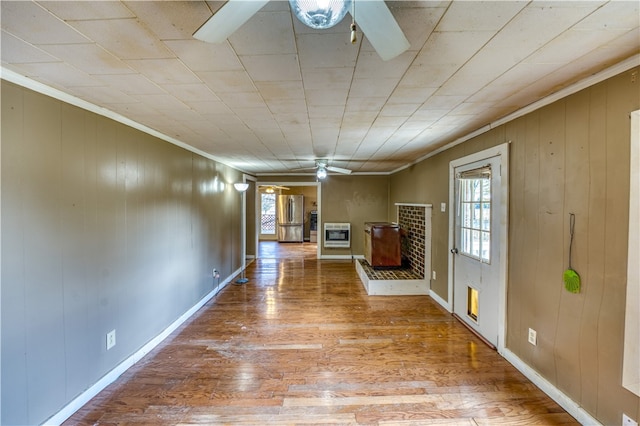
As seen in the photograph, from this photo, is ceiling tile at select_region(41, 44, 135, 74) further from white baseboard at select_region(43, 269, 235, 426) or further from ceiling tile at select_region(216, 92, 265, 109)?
white baseboard at select_region(43, 269, 235, 426)

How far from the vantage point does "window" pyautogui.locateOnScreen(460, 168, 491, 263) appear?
→ 2.81 meters

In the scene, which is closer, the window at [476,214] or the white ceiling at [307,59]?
the white ceiling at [307,59]

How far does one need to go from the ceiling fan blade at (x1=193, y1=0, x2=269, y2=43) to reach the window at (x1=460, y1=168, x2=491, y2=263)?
2677 millimetres

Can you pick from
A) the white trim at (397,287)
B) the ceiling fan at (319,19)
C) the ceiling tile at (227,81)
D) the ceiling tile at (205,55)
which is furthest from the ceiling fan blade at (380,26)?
the white trim at (397,287)

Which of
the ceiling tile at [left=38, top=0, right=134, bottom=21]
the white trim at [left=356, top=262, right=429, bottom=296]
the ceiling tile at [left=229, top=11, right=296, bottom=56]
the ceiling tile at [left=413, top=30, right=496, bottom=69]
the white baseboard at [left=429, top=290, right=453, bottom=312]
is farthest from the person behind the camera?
the white trim at [left=356, top=262, right=429, bottom=296]

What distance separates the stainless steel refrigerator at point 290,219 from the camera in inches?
396

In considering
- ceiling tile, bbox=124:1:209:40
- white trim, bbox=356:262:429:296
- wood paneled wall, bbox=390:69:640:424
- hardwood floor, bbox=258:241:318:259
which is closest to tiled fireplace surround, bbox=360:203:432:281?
white trim, bbox=356:262:429:296

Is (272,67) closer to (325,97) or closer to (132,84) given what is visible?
(325,97)

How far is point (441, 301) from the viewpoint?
12.7 ft

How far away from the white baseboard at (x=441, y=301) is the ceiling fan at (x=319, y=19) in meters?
3.51

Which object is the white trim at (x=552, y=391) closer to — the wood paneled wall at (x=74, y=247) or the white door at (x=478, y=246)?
the white door at (x=478, y=246)

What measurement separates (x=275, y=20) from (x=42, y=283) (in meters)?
2.05

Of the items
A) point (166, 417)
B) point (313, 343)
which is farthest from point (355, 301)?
point (166, 417)

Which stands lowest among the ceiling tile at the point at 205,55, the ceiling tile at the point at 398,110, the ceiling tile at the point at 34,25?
the ceiling tile at the point at 34,25
